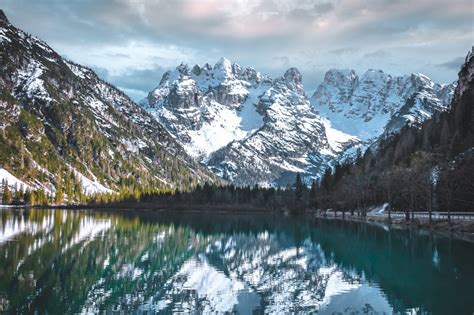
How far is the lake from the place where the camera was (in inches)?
1267

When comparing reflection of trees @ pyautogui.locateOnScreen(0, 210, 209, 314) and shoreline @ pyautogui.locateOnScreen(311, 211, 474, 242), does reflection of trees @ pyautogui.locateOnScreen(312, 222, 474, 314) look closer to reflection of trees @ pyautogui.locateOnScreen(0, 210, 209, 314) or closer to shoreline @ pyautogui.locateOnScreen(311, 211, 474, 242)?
shoreline @ pyautogui.locateOnScreen(311, 211, 474, 242)

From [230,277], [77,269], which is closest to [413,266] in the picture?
[230,277]

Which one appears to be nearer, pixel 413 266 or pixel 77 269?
pixel 77 269

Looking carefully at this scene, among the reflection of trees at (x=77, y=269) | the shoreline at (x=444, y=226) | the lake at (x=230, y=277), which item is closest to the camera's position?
the lake at (x=230, y=277)

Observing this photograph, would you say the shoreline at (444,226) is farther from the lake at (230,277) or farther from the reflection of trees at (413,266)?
the lake at (230,277)

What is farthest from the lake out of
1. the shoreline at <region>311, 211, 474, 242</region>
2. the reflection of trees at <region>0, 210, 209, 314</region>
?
the shoreline at <region>311, 211, 474, 242</region>

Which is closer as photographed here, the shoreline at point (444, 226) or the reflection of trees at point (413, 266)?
the reflection of trees at point (413, 266)

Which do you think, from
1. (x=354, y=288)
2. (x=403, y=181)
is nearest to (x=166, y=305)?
(x=354, y=288)

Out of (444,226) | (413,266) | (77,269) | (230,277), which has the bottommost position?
(230,277)

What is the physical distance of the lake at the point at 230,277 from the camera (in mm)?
32188

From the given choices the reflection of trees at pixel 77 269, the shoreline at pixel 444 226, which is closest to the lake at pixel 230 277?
the reflection of trees at pixel 77 269

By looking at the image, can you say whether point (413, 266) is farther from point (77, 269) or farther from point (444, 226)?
point (444, 226)

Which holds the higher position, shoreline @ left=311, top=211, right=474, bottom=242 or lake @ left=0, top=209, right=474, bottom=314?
shoreline @ left=311, top=211, right=474, bottom=242

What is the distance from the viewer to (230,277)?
44.4 meters
